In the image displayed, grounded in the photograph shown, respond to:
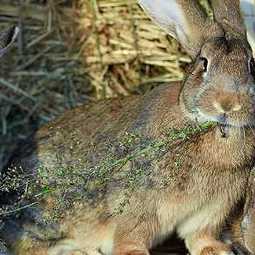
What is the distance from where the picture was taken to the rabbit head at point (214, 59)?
4.54m

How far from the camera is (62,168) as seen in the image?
498cm

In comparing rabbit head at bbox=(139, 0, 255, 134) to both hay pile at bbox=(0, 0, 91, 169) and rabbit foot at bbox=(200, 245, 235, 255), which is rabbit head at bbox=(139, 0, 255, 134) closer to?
rabbit foot at bbox=(200, 245, 235, 255)

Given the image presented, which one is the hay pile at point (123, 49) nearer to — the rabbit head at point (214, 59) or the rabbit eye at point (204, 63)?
the rabbit head at point (214, 59)

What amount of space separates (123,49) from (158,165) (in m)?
1.85

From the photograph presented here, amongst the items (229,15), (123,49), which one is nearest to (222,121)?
(229,15)

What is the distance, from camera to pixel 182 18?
509 centimetres

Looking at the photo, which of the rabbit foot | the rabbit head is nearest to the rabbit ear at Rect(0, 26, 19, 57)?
the rabbit head

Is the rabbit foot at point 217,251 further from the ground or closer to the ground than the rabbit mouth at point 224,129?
closer to the ground

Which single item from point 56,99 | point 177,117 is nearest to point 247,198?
point 177,117

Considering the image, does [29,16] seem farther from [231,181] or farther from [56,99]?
[231,181]

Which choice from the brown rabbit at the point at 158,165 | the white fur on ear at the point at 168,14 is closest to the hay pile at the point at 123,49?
the brown rabbit at the point at 158,165

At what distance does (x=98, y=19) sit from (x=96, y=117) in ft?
4.60

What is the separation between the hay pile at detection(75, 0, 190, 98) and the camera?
6.61 m

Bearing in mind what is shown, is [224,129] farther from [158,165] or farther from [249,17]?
[249,17]
